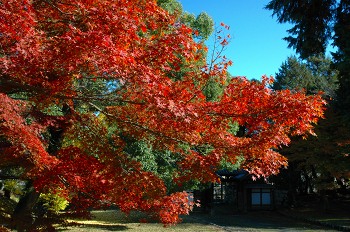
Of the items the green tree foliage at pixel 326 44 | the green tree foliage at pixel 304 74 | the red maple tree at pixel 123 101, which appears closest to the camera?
the red maple tree at pixel 123 101

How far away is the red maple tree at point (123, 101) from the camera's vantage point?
4.36 metres

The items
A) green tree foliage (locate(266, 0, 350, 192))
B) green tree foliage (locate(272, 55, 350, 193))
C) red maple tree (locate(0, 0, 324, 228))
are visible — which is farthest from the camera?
green tree foliage (locate(272, 55, 350, 193))

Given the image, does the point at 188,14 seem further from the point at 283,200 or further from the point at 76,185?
the point at 283,200

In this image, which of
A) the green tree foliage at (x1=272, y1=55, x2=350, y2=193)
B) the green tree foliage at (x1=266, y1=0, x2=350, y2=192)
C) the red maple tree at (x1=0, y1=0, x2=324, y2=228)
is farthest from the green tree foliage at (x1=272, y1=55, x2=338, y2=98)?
the red maple tree at (x1=0, y1=0, x2=324, y2=228)

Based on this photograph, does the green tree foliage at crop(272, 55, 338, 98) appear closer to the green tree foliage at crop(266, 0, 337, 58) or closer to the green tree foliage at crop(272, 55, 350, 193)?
the green tree foliage at crop(272, 55, 350, 193)

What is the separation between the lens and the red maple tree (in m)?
4.36

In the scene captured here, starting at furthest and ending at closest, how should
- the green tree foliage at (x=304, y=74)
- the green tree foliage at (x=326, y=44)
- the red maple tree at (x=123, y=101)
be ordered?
the green tree foliage at (x=304, y=74), the green tree foliage at (x=326, y=44), the red maple tree at (x=123, y=101)

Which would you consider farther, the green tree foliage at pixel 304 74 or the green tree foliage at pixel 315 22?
the green tree foliage at pixel 304 74

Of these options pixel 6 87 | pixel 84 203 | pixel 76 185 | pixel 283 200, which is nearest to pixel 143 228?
pixel 84 203

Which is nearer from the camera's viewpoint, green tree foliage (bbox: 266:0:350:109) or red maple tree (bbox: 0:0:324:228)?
red maple tree (bbox: 0:0:324:228)

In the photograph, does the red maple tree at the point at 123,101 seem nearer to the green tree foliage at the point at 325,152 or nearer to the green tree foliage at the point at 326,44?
the green tree foliage at the point at 326,44

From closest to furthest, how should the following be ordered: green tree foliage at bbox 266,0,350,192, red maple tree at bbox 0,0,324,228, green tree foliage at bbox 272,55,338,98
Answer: red maple tree at bbox 0,0,324,228, green tree foliage at bbox 266,0,350,192, green tree foliage at bbox 272,55,338,98

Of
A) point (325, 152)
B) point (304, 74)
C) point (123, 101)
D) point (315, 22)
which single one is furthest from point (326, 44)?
point (304, 74)

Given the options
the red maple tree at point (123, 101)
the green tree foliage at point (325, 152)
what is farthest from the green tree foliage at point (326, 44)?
the red maple tree at point (123, 101)
